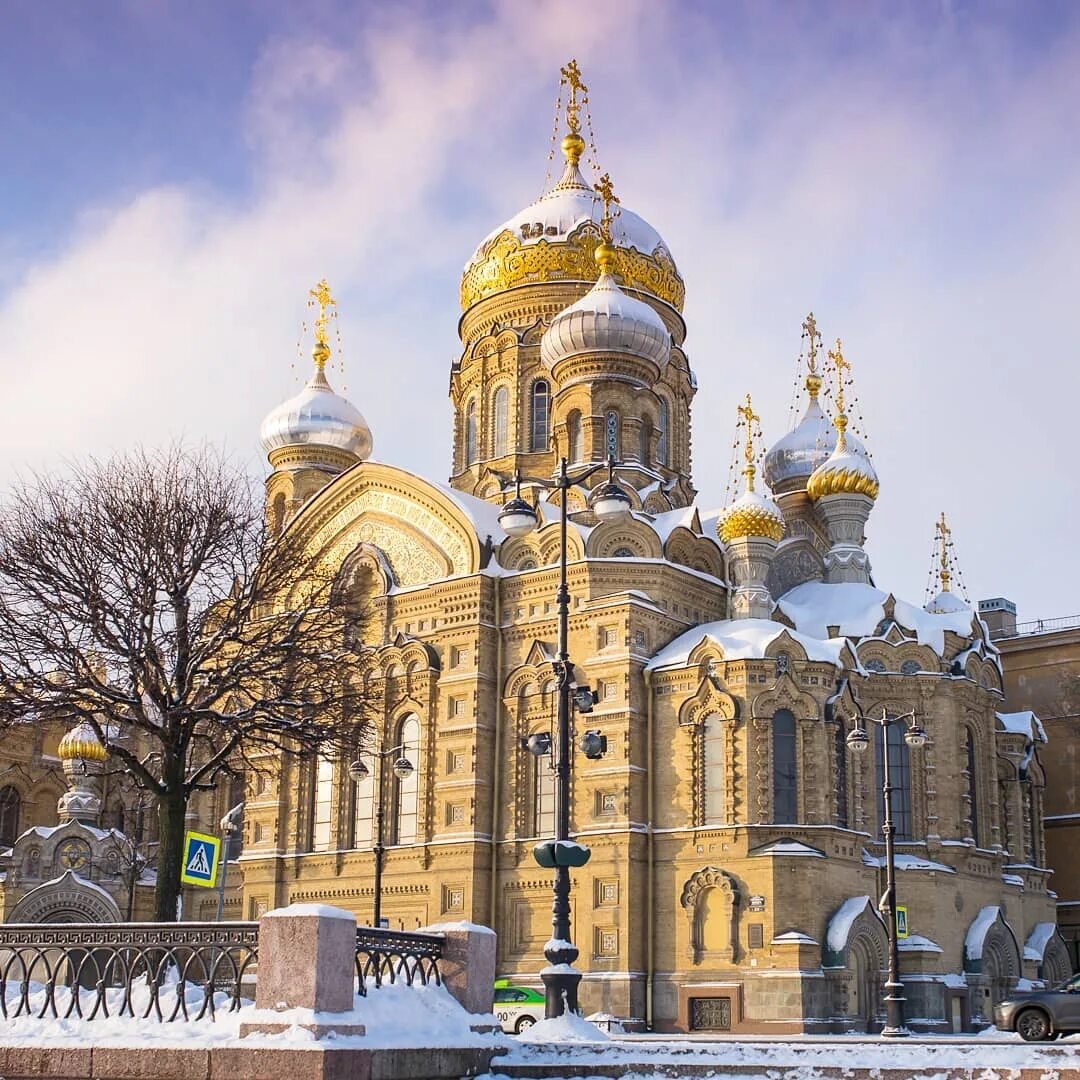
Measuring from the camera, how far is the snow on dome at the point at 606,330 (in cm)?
3578

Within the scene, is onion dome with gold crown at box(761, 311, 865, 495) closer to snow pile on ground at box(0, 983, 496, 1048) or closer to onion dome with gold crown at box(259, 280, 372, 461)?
onion dome with gold crown at box(259, 280, 372, 461)

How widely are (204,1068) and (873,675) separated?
2317cm

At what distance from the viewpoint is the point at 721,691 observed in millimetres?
29641

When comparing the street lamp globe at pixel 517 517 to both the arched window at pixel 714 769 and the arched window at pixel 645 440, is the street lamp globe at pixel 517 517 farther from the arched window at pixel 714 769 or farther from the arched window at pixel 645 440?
the arched window at pixel 645 440

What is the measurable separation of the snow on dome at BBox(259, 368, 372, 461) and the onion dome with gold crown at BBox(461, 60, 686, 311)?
15.5 ft

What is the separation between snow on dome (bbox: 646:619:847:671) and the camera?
2980 centimetres

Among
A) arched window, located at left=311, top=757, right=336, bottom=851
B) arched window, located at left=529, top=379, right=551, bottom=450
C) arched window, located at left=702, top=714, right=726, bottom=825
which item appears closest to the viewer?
arched window, located at left=702, top=714, right=726, bottom=825

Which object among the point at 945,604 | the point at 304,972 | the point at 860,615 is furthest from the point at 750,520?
the point at 304,972

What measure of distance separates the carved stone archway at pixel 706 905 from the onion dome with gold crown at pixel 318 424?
1852 centimetres

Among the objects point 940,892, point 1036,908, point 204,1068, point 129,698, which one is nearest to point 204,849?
point 129,698

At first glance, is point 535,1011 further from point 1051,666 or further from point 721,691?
point 1051,666

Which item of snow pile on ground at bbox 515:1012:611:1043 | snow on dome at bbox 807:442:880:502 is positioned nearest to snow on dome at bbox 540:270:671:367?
snow on dome at bbox 807:442:880:502

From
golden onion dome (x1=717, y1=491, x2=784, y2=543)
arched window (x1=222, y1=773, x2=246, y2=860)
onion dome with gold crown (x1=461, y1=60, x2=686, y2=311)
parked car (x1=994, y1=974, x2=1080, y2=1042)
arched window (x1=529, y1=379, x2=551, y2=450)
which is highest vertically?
onion dome with gold crown (x1=461, y1=60, x2=686, y2=311)

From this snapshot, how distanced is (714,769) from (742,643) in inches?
100
